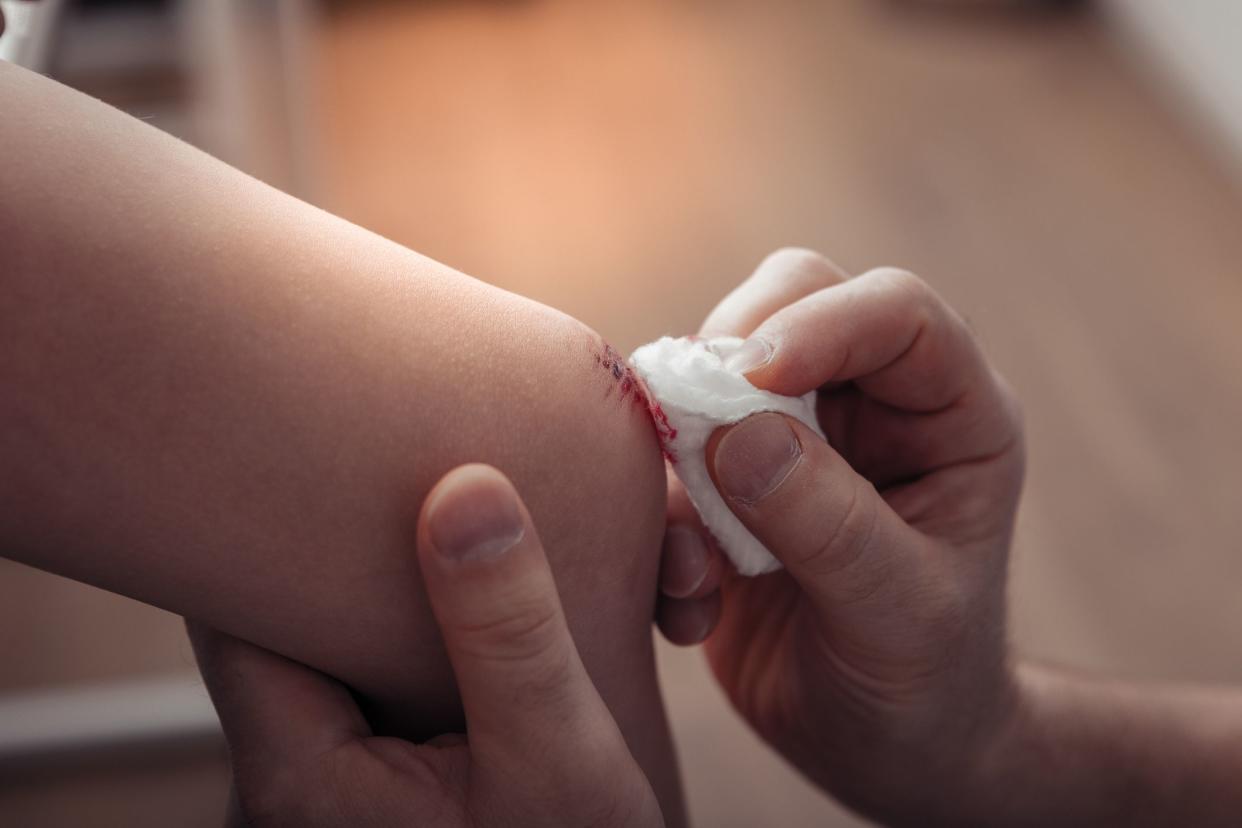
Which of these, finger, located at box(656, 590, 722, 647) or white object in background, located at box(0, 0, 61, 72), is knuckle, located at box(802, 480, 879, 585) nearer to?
finger, located at box(656, 590, 722, 647)

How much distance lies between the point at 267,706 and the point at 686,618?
1.13ft

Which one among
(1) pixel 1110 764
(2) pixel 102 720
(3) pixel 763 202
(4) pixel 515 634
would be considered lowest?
(2) pixel 102 720

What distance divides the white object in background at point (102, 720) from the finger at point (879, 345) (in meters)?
0.96

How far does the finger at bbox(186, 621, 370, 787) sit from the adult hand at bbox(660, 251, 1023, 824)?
0.28m

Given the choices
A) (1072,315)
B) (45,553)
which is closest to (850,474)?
(45,553)

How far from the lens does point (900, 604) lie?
778 mm

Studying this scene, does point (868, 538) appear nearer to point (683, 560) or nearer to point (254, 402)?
point (683, 560)

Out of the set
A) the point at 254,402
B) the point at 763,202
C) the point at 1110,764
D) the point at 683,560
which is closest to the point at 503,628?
the point at 254,402

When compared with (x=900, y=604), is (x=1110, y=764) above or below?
below

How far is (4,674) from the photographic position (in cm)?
155

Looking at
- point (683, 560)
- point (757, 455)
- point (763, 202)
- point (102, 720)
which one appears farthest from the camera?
point (763, 202)

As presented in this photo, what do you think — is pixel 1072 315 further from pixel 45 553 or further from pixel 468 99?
pixel 45 553

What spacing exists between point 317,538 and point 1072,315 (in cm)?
191

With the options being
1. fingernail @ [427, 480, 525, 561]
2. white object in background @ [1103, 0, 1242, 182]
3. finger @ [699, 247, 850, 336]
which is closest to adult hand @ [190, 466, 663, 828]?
fingernail @ [427, 480, 525, 561]
